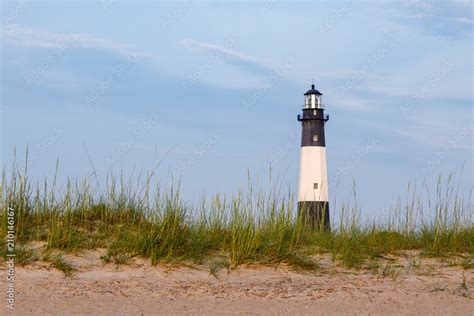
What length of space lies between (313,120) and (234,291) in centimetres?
1914

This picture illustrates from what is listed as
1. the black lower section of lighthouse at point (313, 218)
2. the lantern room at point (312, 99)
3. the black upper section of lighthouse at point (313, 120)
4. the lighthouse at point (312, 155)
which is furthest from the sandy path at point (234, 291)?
the lantern room at point (312, 99)

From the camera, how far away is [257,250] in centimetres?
689

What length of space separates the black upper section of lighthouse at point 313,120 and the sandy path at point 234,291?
673 inches

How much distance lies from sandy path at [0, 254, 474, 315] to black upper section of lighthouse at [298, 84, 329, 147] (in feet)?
56.1

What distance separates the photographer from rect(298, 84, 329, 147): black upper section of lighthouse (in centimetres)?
2403

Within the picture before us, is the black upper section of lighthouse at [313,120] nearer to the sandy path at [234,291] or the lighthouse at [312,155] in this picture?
the lighthouse at [312,155]

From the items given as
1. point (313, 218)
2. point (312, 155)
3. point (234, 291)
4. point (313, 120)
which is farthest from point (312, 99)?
point (234, 291)

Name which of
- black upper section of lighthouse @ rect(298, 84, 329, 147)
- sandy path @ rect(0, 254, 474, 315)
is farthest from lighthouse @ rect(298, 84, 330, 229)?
sandy path @ rect(0, 254, 474, 315)

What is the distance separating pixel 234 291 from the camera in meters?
5.75

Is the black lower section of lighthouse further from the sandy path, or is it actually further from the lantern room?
the lantern room

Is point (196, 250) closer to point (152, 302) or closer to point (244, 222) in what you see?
point (244, 222)

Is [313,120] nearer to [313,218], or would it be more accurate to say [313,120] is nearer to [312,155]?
[312,155]

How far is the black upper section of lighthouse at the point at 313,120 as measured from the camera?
24.0 meters

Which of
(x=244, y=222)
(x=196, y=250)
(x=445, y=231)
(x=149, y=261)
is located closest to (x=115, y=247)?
(x=149, y=261)
